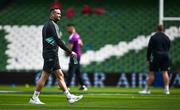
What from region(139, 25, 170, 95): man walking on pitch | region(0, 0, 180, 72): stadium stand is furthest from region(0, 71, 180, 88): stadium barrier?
region(139, 25, 170, 95): man walking on pitch

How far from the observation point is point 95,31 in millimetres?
29375

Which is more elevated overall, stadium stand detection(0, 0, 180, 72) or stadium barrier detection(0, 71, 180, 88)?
stadium stand detection(0, 0, 180, 72)

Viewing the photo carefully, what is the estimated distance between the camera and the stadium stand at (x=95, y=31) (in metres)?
28.5

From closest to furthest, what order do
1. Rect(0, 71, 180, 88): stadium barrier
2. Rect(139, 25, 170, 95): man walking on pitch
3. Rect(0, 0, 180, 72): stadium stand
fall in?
Rect(139, 25, 170, 95): man walking on pitch < Rect(0, 71, 180, 88): stadium barrier < Rect(0, 0, 180, 72): stadium stand

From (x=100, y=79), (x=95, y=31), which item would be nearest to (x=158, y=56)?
(x=100, y=79)

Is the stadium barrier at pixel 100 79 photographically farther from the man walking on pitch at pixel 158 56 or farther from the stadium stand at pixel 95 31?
the man walking on pitch at pixel 158 56

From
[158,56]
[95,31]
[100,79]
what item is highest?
[95,31]

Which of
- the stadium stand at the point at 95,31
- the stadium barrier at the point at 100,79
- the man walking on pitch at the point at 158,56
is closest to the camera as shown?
the man walking on pitch at the point at 158,56

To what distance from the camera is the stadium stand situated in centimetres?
2845

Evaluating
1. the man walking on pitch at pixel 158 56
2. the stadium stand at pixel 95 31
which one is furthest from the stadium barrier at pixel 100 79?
the man walking on pitch at pixel 158 56

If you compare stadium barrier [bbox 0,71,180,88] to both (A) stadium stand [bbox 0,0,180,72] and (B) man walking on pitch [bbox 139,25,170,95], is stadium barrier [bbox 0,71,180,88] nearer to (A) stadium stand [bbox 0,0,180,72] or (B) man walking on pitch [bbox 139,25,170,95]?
(A) stadium stand [bbox 0,0,180,72]

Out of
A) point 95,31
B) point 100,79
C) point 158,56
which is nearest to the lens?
point 158,56

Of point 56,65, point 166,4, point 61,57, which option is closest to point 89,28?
point 61,57

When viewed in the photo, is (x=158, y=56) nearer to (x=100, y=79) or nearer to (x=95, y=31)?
(x=100, y=79)
